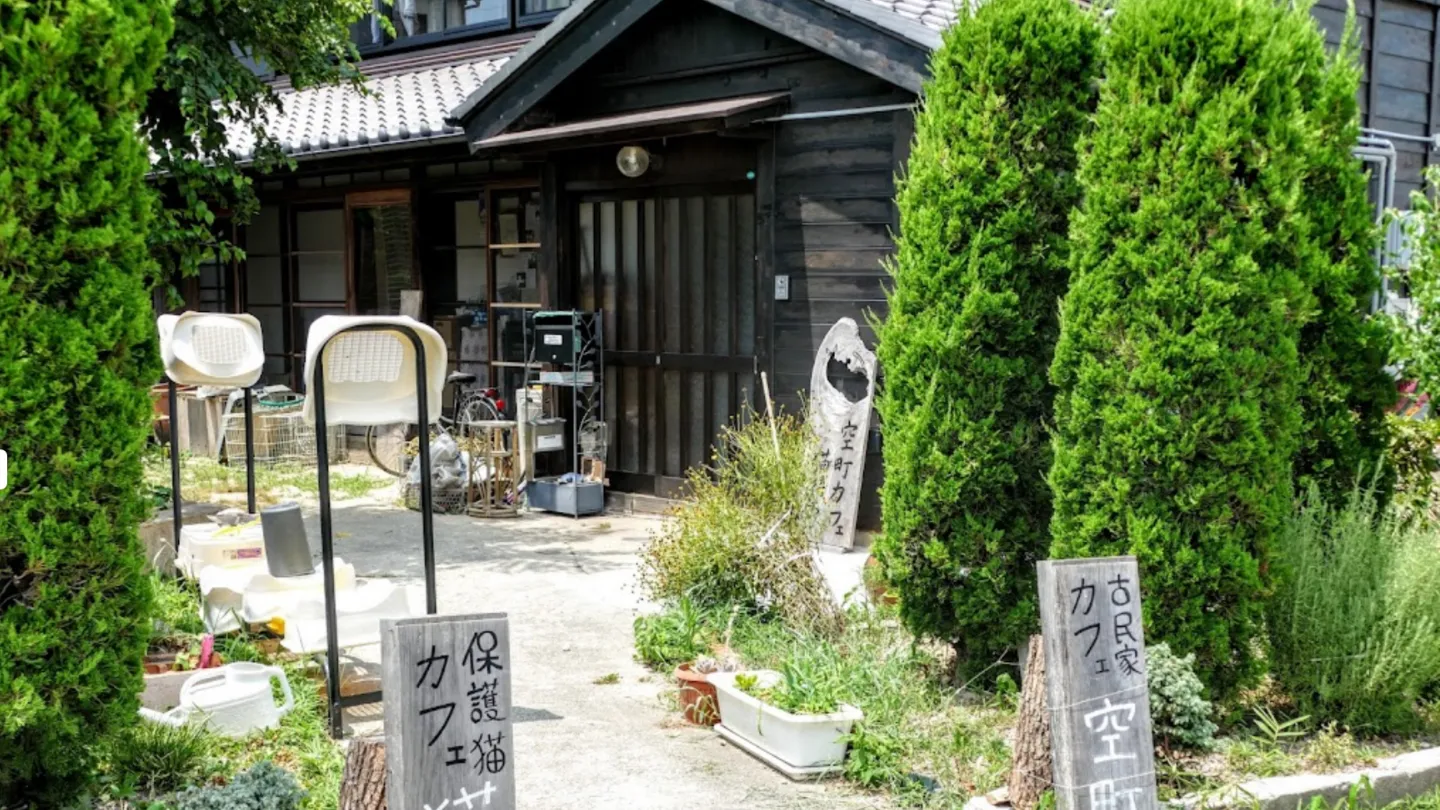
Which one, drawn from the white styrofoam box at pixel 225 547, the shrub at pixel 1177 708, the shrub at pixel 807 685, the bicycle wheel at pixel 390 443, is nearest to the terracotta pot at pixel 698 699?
the shrub at pixel 807 685

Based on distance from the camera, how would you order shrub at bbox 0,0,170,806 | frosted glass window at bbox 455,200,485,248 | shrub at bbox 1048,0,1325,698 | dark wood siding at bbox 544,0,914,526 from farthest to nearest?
frosted glass window at bbox 455,200,485,248
dark wood siding at bbox 544,0,914,526
shrub at bbox 1048,0,1325,698
shrub at bbox 0,0,170,806

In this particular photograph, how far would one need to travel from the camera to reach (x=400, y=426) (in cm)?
1239

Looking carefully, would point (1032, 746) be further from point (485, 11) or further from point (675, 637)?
point (485, 11)

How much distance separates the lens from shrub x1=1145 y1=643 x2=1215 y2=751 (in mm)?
4438

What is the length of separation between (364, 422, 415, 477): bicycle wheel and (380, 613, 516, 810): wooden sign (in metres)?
9.20

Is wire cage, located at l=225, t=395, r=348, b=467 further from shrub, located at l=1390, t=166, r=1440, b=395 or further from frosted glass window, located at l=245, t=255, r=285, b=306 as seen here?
shrub, located at l=1390, t=166, r=1440, b=395

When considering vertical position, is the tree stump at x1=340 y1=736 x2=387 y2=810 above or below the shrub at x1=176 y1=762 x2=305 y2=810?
above

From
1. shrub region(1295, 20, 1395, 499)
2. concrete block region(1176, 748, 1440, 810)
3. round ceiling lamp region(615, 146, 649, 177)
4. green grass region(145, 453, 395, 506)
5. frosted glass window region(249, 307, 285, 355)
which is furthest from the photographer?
frosted glass window region(249, 307, 285, 355)

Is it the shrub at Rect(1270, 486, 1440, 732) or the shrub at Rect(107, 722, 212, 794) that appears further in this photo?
the shrub at Rect(1270, 486, 1440, 732)

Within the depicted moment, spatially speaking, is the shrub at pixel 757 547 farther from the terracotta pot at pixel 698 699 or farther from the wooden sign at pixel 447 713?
the wooden sign at pixel 447 713

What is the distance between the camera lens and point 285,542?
19.0 ft

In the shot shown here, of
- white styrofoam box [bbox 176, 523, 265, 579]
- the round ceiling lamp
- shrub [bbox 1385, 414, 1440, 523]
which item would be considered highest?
the round ceiling lamp

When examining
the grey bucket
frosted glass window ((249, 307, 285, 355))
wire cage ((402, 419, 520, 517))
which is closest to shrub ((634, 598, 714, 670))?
the grey bucket

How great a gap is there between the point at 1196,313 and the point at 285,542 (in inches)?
153
